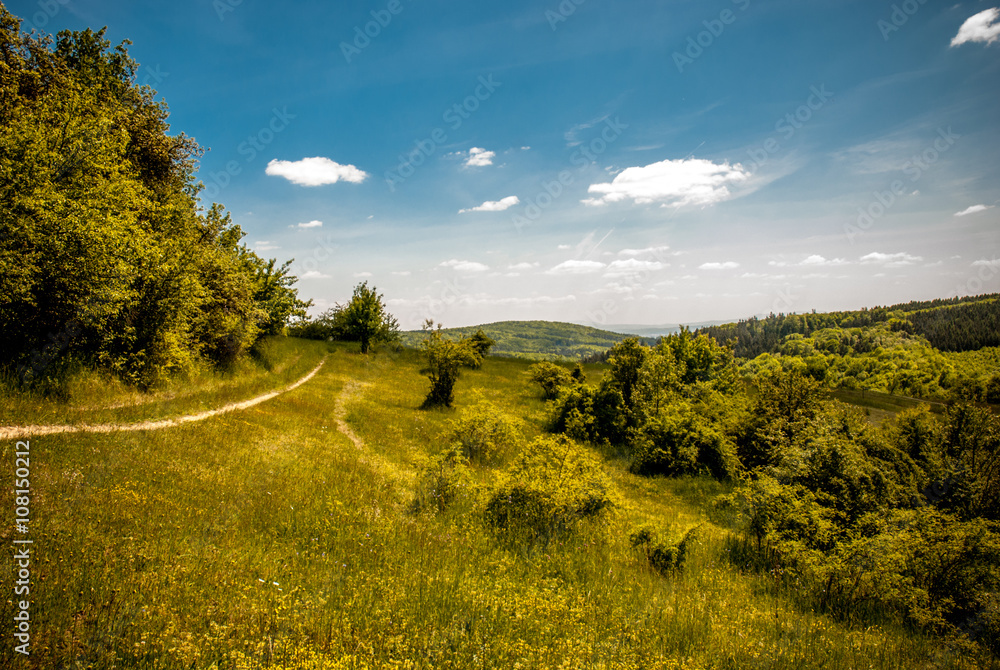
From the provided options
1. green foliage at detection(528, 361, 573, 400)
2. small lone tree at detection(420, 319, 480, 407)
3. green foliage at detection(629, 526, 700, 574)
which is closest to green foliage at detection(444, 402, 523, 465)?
green foliage at detection(629, 526, 700, 574)

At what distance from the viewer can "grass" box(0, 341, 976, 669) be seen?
14.1 feet

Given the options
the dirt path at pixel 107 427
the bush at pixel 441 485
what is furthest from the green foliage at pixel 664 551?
the dirt path at pixel 107 427

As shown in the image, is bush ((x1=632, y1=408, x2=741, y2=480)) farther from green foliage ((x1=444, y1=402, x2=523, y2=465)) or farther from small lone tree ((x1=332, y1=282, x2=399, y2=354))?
small lone tree ((x1=332, y1=282, x2=399, y2=354))

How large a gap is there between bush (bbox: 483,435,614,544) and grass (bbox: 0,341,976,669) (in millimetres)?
483

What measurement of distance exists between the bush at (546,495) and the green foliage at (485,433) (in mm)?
3986

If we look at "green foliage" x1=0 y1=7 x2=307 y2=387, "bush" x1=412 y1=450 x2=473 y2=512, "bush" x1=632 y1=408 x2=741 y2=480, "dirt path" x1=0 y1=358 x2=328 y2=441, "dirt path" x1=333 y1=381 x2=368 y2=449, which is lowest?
"bush" x1=632 y1=408 x2=741 y2=480

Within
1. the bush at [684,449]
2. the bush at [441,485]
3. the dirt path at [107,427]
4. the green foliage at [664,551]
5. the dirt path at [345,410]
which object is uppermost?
the dirt path at [107,427]

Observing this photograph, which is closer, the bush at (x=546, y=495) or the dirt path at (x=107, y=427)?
the dirt path at (x=107, y=427)

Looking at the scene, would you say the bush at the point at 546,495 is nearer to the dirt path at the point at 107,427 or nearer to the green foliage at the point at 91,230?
the dirt path at the point at 107,427

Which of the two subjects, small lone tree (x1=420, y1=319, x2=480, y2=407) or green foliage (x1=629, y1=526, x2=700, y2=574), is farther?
small lone tree (x1=420, y1=319, x2=480, y2=407)

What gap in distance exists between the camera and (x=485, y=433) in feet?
49.3

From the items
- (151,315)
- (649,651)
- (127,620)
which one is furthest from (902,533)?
(151,315)

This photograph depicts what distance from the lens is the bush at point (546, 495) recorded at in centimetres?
949

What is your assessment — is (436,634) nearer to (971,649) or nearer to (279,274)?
(971,649)
